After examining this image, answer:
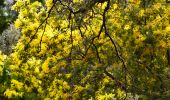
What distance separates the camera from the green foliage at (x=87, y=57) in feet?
22.3

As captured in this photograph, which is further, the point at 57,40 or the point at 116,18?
the point at 116,18

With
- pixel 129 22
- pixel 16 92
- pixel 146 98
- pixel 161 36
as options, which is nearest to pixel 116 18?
pixel 129 22

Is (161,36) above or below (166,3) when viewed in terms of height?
below

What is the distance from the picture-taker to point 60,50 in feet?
23.0

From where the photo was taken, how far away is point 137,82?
732 centimetres

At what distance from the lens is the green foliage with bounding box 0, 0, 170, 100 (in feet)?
22.3

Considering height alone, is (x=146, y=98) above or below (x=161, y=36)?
below

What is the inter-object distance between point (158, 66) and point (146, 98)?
85 cm

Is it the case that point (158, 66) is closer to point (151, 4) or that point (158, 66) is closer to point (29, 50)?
point (151, 4)

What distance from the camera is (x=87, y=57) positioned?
6.89 meters

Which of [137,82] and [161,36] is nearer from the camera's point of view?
[161,36]

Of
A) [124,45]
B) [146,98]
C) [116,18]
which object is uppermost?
[116,18]

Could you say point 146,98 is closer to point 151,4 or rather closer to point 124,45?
point 124,45

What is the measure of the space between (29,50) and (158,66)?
88.4 inches
